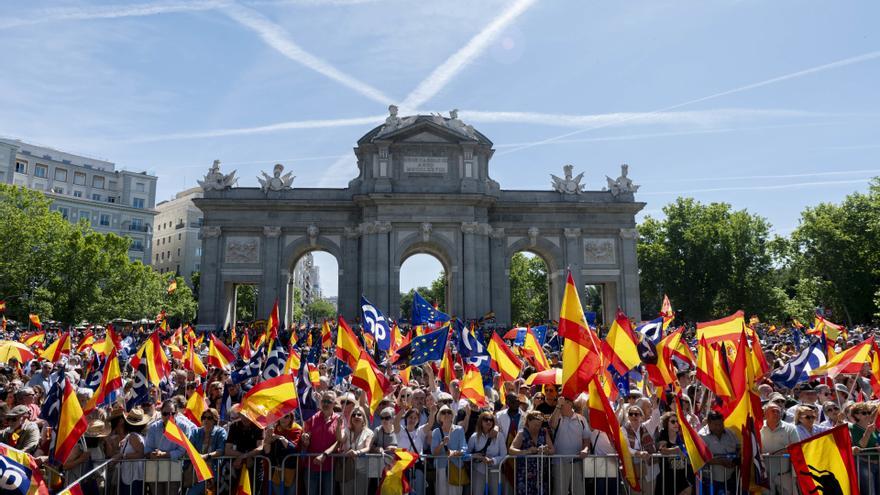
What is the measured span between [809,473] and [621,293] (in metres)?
39.7

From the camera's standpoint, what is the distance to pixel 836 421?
981 cm

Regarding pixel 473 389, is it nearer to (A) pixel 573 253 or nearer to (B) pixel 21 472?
(B) pixel 21 472

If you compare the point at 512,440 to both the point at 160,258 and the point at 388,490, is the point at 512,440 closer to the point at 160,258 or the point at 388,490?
the point at 388,490

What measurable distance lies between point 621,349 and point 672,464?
3.04 metres

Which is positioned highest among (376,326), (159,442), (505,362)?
(376,326)

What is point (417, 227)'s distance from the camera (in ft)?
142

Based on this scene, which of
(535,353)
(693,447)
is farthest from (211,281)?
(693,447)

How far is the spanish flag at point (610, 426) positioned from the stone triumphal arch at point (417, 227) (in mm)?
33483

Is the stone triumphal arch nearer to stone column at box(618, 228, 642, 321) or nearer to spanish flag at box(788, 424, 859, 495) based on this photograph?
stone column at box(618, 228, 642, 321)

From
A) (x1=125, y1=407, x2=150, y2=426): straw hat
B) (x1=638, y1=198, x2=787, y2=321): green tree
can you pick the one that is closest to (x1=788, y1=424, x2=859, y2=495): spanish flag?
(x1=125, y1=407, x2=150, y2=426): straw hat

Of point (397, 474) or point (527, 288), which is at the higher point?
point (527, 288)

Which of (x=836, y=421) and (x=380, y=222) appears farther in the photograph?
(x=380, y=222)

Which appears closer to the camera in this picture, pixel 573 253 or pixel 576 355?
pixel 576 355

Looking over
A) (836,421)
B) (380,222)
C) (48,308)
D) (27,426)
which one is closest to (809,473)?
(836,421)
